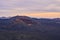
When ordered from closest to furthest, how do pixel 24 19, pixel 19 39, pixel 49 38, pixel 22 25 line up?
1. pixel 19 39
2. pixel 49 38
3. pixel 22 25
4. pixel 24 19

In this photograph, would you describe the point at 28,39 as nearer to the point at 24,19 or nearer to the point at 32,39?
the point at 32,39

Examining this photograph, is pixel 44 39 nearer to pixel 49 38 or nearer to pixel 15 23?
pixel 49 38

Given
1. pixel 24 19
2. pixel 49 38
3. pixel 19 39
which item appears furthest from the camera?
pixel 24 19

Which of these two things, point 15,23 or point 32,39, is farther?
point 15,23

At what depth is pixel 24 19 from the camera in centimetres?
8344

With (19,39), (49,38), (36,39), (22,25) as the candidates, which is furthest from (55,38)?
(22,25)

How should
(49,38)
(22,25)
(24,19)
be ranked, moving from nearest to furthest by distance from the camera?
(49,38), (22,25), (24,19)

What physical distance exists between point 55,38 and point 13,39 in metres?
8.68

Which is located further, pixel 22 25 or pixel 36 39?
pixel 22 25

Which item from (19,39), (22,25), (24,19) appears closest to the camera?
(19,39)

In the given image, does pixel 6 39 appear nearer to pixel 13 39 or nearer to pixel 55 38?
pixel 13 39

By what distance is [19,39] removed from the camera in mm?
43719

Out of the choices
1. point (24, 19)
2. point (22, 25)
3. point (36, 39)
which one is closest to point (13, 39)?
point (36, 39)

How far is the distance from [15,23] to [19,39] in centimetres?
3351
